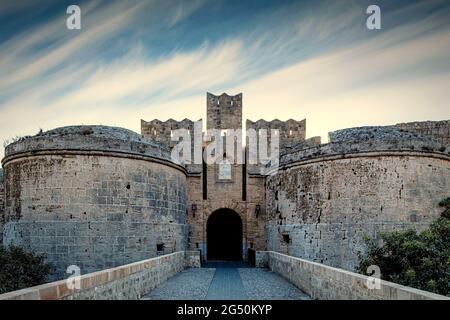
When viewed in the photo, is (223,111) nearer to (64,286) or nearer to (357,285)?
(357,285)

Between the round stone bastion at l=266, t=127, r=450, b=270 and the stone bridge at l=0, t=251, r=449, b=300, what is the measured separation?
2.14m

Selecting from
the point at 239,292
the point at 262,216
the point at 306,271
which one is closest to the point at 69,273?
the point at 239,292

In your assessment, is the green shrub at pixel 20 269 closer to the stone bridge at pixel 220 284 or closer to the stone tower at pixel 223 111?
the stone bridge at pixel 220 284

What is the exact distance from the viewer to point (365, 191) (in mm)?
14555

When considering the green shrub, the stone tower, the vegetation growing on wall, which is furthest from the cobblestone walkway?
the stone tower

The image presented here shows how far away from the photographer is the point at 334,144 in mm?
15469

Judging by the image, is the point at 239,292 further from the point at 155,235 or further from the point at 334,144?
the point at 334,144

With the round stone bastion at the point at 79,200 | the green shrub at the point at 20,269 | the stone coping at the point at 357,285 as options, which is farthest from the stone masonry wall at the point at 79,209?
the stone coping at the point at 357,285

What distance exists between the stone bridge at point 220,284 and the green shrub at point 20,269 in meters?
3.43

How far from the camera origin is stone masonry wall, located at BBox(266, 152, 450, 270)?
46.7 feet

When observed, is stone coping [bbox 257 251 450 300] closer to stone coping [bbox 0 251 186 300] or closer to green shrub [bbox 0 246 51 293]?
stone coping [bbox 0 251 186 300]
